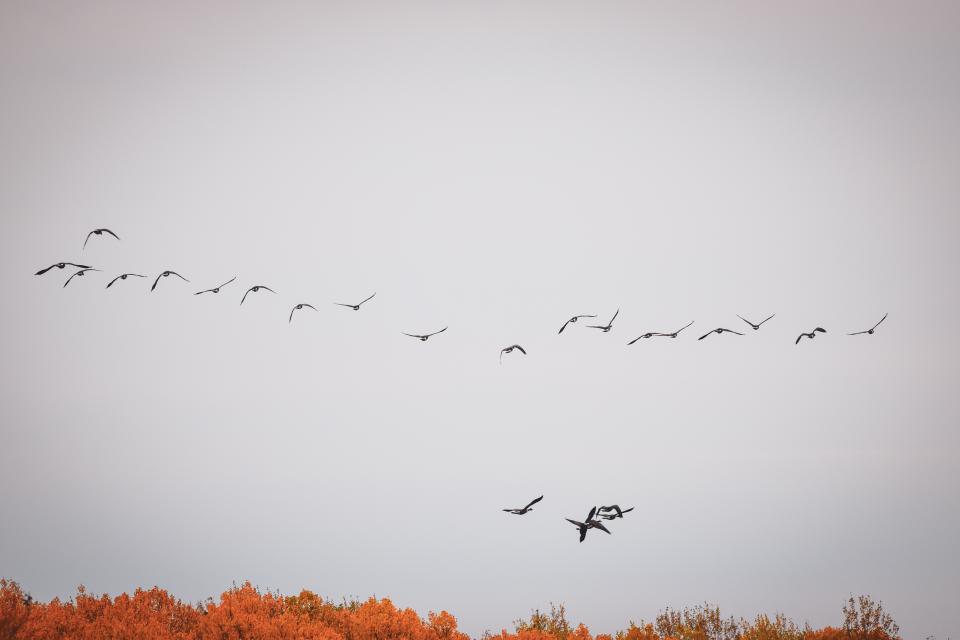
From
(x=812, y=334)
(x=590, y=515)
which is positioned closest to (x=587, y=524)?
(x=590, y=515)

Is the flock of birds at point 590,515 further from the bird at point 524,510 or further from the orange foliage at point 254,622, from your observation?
the orange foliage at point 254,622

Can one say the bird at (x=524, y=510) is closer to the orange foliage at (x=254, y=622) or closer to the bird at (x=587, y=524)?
the bird at (x=587, y=524)

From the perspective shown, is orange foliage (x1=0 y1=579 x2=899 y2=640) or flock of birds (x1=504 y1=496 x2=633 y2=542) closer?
flock of birds (x1=504 y1=496 x2=633 y2=542)

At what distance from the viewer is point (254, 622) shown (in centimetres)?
2031

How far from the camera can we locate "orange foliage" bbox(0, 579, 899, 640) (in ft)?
65.2

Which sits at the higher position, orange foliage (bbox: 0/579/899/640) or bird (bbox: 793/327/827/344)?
bird (bbox: 793/327/827/344)

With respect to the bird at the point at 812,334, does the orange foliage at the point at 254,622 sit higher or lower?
lower

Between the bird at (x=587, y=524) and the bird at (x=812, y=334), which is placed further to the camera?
the bird at (x=812, y=334)

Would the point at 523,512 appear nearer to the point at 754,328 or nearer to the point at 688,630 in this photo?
the point at 754,328

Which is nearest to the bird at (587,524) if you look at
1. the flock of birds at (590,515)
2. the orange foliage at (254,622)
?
the flock of birds at (590,515)

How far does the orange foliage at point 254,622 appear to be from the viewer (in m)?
19.9

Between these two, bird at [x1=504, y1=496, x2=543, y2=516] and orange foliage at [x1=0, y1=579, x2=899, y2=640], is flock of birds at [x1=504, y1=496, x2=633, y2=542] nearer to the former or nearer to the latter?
bird at [x1=504, y1=496, x2=543, y2=516]

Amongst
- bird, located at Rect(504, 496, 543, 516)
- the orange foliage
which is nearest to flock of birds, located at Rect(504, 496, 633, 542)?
bird, located at Rect(504, 496, 543, 516)

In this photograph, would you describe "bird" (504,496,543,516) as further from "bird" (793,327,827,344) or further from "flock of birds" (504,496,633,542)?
"bird" (793,327,827,344)
